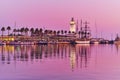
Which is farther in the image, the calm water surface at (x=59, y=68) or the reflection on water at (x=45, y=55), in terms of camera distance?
the reflection on water at (x=45, y=55)

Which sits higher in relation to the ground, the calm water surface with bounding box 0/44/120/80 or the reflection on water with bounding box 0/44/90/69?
the reflection on water with bounding box 0/44/90/69

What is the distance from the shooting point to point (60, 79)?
78.5 feet

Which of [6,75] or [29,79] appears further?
[6,75]

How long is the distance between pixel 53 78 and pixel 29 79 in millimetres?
1610

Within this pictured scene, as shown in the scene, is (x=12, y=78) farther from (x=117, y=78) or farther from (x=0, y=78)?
(x=117, y=78)

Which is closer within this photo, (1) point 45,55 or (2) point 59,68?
(2) point 59,68

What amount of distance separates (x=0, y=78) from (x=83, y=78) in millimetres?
5427

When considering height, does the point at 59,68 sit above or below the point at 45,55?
below

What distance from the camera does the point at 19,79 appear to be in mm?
23875

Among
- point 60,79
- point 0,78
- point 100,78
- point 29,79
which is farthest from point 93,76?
point 0,78

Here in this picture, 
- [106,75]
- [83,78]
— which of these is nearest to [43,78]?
[83,78]

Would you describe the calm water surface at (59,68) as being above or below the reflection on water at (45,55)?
below

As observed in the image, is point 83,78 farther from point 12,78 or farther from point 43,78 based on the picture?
point 12,78

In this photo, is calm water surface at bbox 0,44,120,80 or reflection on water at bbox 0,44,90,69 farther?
reflection on water at bbox 0,44,90,69
